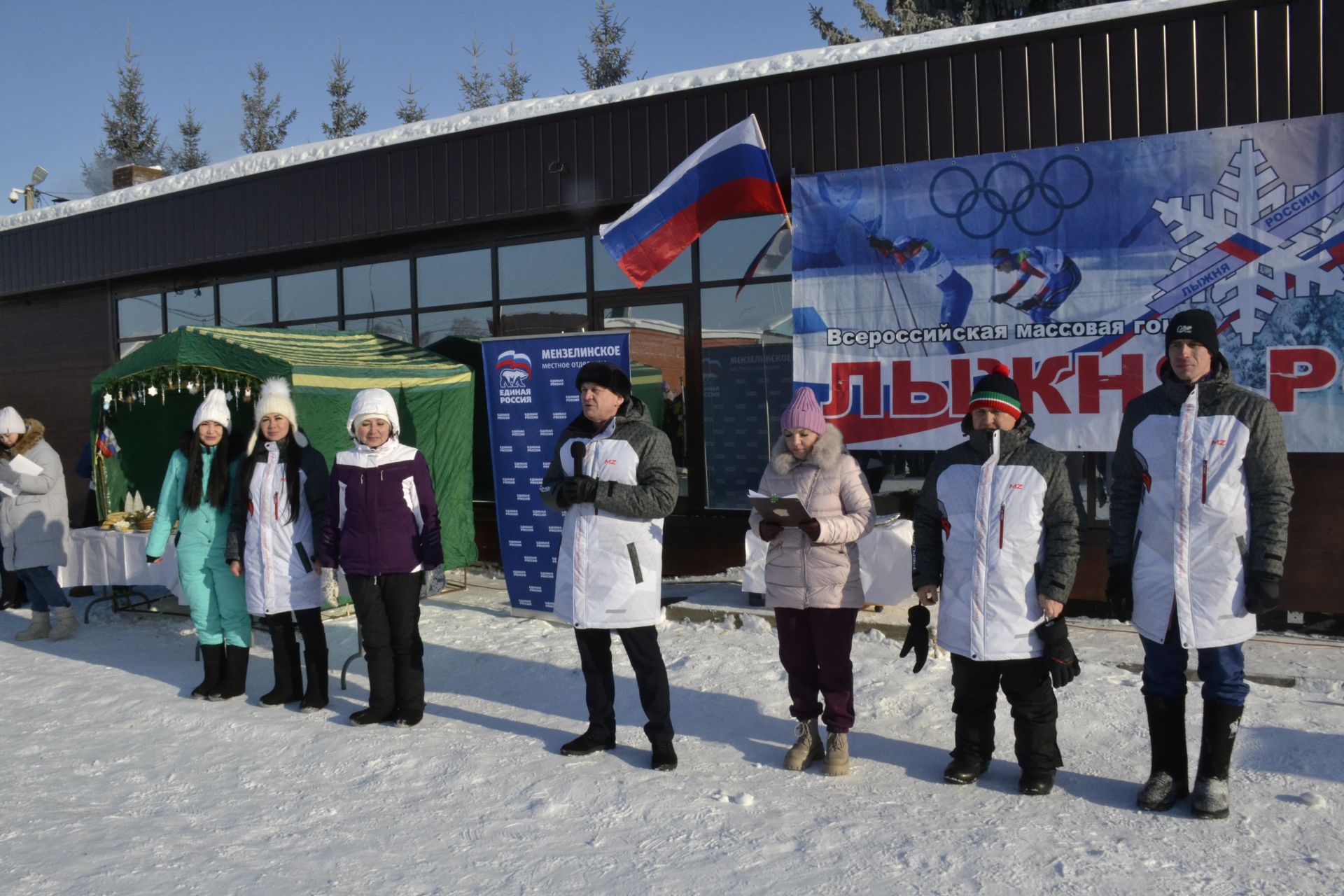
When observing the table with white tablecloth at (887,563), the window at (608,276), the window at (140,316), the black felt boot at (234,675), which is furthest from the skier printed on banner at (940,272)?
the window at (140,316)

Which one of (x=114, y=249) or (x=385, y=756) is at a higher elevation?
(x=114, y=249)

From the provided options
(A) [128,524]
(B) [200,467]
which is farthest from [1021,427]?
(A) [128,524]

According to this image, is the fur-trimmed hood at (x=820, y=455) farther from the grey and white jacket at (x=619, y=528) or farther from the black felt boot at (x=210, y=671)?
the black felt boot at (x=210, y=671)

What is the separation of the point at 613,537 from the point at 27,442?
525 centimetres

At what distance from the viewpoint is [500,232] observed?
995cm

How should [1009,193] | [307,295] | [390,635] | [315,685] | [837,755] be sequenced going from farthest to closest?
[307,295], [1009,193], [315,685], [390,635], [837,755]

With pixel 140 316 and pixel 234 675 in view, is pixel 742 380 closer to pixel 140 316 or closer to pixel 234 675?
pixel 234 675

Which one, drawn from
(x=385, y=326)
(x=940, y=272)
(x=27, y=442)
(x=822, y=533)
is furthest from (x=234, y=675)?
(x=385, y=326)

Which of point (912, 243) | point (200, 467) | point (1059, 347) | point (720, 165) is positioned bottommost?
point (200, 467)

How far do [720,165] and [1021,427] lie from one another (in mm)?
3465

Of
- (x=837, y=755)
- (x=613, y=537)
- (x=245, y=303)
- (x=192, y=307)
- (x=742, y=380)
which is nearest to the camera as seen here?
(x=837, y=755)

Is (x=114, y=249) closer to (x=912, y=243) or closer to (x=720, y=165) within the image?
(x=720, y=165)

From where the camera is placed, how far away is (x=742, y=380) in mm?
8523

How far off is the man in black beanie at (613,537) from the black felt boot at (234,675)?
2.25m
